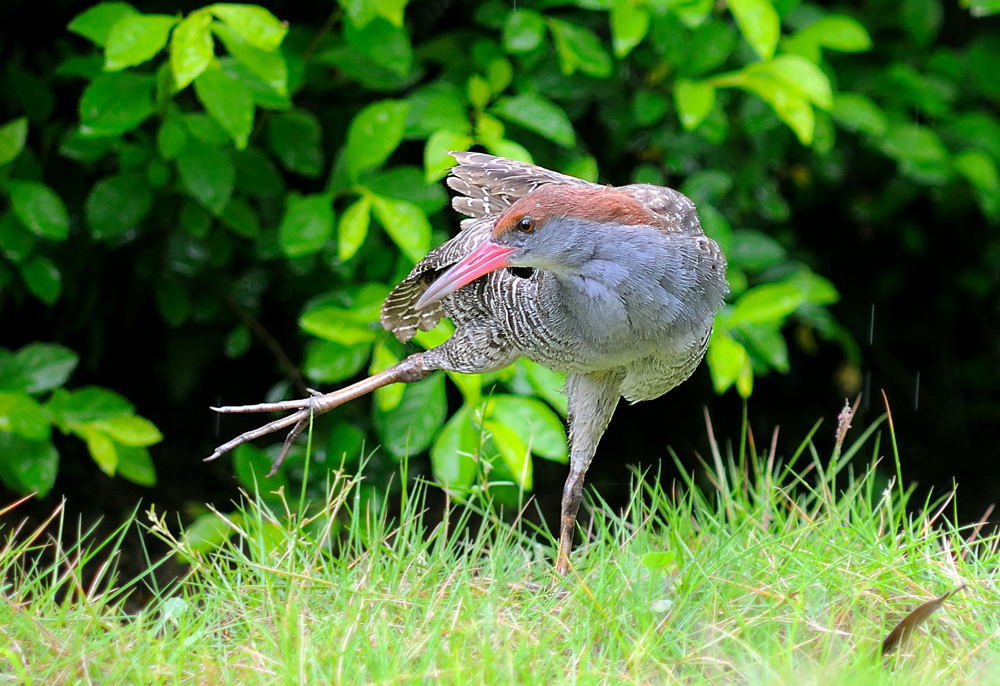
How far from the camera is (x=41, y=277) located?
378 centimetres

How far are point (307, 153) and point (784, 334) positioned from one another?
263 cm

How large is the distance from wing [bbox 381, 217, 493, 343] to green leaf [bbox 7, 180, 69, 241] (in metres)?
0.98

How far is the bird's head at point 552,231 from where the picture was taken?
→ 2723mm

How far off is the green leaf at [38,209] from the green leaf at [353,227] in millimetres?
839

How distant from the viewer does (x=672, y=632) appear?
2494 millimetres

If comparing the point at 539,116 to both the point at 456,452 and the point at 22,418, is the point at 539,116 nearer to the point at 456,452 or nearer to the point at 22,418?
the point at 456,452

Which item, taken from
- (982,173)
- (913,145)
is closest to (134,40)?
(913,145)

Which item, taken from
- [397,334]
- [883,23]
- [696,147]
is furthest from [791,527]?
[883,23]

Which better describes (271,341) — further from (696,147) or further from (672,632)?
(672,632)

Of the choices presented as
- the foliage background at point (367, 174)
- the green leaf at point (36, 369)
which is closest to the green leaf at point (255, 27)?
the foliage background at point (367, 174)

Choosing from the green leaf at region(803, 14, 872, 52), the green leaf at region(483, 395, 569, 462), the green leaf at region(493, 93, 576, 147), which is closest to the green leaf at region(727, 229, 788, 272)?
the green leaf at region(803, 14, 872, 52)

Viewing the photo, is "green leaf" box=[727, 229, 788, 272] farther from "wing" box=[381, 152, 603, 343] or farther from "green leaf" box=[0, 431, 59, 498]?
"green leaf" box=[0, 431, 59, 498]

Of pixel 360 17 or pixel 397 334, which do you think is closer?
pixel 360 17

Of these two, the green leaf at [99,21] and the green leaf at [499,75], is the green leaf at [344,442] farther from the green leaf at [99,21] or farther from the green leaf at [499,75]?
the green leaf at [99,21]
